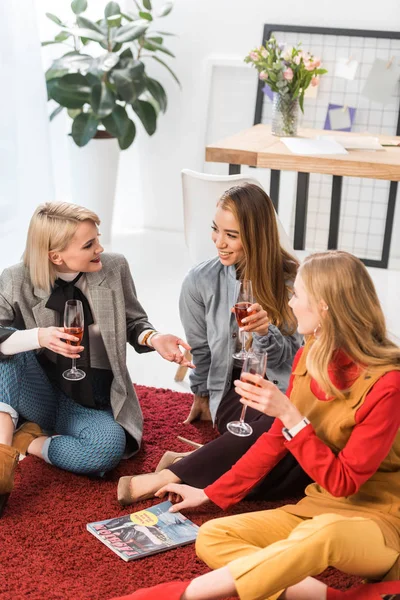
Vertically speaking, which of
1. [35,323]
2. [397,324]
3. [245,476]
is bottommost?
[397,324]

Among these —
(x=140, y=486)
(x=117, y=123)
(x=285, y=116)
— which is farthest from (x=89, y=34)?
(x=140, y=486)

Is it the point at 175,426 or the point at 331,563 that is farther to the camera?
the point at 175,426

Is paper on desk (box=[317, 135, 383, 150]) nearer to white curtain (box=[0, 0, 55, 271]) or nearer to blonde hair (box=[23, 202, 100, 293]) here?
white curtain (box=[0, 0, 55, 271])

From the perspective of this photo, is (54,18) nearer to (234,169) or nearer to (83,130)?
(83,130)

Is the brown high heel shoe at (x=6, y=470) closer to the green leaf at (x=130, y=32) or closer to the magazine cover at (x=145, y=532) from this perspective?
the magazine cover at (x=145, y=532)

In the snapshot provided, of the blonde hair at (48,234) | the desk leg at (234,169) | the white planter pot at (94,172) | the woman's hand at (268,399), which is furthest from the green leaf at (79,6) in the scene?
the woman's hand at (268,399)

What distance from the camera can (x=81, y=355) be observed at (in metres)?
2.46

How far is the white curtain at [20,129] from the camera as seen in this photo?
12.2ft

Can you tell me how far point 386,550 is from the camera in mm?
1740

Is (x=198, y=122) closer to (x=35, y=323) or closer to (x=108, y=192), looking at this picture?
(x=108, y=192)

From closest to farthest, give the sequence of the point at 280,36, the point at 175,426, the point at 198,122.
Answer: the point at 175,426, the point at 280,36, the point at 198,122

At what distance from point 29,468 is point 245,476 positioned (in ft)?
2.42

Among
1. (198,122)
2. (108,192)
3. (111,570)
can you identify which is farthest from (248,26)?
(111,570)

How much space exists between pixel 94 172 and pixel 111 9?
0.87 metres
